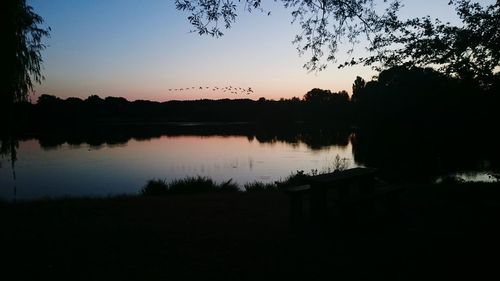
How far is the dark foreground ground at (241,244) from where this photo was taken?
15.6 ft

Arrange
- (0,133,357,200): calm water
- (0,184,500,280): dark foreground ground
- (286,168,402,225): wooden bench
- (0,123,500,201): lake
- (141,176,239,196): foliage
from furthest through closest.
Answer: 1. (0,133,357,200): calm water
2. (0,123,500,201): lake
3. (141,176,239,196): foliage
4. (286,168,402,225): wooden bench
5. (0,184,500,280): dark foreground ground

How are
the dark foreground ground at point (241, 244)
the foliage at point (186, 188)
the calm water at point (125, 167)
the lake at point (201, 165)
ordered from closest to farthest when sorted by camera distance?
the dark foreground ground at point (241, 244) → the foliage at point (186, 188) → the lake at point (201, 165) → the calm water at point (125, 167)

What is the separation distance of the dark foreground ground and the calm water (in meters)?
10.5

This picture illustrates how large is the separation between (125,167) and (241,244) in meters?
22.3

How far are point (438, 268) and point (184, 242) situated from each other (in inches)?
131

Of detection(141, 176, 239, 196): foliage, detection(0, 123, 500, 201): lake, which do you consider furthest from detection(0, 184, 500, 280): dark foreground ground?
detection(141, 176, 239, 196): foliage

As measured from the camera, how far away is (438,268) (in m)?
4.78

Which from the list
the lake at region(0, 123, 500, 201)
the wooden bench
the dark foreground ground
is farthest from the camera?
the lake at region(0, 123, 500, 201)

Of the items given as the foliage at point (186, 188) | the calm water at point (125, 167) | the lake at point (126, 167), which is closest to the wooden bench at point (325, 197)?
the foliage at point (186, 188)

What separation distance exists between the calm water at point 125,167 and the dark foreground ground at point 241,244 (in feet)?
34.4

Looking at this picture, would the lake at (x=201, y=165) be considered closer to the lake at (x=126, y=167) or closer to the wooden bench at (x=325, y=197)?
the lake at (x=126, y=167)

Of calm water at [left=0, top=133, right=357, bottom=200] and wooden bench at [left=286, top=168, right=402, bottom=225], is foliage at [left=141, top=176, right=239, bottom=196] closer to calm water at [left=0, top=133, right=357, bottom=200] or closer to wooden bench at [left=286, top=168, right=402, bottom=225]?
calm water at [left=0, top=133, right=357, bottom=200]

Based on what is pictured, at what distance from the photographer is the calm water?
19.9m

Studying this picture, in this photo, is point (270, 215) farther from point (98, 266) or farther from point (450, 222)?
point (98, 266)
